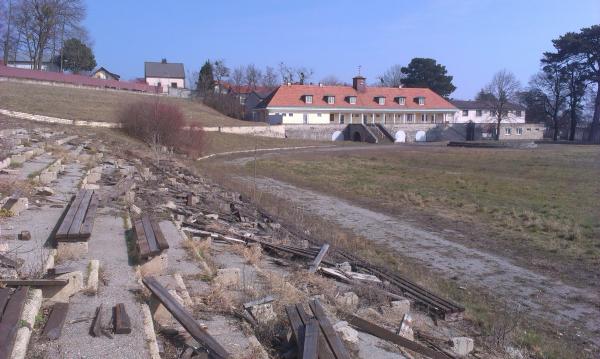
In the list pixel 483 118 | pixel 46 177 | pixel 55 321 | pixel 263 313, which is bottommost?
pixel 263 313

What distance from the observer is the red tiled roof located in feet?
260

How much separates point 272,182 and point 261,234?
18.5 m

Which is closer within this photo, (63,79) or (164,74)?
(63,79)

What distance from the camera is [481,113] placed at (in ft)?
332

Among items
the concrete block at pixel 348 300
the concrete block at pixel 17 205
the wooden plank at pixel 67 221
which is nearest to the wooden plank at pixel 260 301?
the concrete block at pixel 348 300

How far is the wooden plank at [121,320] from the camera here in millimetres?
5078

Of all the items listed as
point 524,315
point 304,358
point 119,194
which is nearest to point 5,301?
point 304,358

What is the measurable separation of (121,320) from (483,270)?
10.1 meters

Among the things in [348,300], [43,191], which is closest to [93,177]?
[43,191]

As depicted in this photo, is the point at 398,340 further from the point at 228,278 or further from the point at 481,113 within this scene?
the point at 481,113

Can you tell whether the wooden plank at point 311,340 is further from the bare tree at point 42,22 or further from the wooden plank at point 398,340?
the bare tree at point 42,22

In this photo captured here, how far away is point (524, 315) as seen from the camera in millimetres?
10125

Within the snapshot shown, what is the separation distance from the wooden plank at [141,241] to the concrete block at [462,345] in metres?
4.00

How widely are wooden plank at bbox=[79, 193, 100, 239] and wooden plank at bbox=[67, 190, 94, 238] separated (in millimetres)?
56
